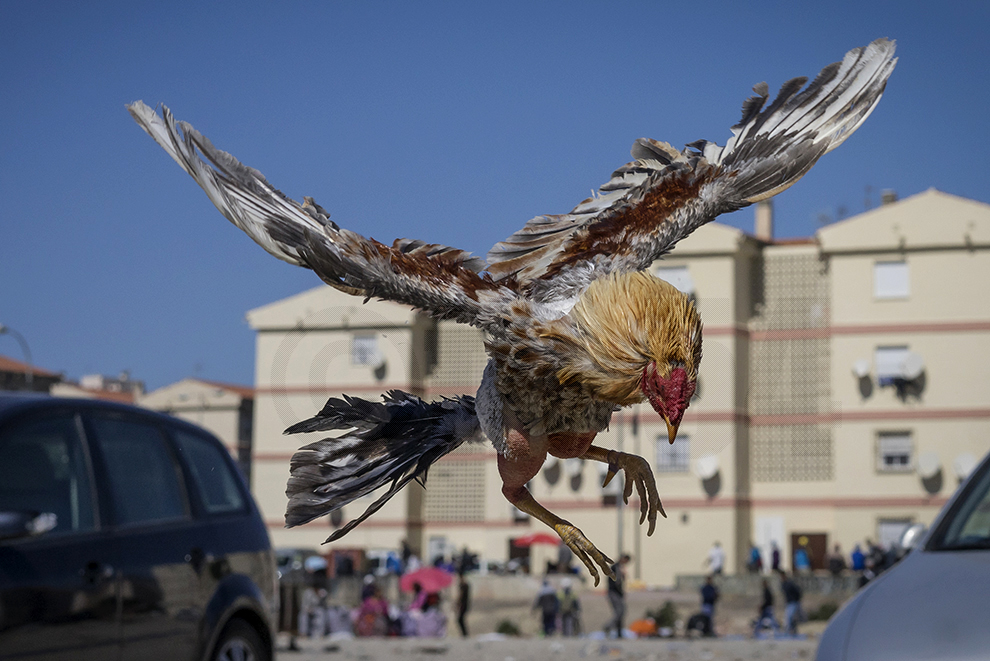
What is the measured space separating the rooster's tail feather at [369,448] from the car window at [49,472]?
129 inches

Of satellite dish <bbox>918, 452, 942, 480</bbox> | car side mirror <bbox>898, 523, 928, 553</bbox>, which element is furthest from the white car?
satellite dish <bbox>918, 452, 942, 480</bbox>

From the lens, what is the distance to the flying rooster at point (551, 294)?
5.19ft

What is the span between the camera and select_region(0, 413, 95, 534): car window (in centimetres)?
489

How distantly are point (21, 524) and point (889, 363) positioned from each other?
37423mm

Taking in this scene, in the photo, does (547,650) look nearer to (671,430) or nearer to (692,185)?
(692,185)

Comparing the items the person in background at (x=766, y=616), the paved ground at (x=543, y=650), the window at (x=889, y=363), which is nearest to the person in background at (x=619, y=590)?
the paved ground at (x=543, y=650)

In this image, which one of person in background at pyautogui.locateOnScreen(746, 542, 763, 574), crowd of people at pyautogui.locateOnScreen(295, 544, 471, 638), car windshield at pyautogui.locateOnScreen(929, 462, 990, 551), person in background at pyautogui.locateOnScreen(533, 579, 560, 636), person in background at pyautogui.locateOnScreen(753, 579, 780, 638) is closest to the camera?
car windshield at pyautogui.locateOnScreen(929, 462, 990, 551)

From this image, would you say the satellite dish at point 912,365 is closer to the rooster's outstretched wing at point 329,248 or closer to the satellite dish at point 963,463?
the satellite dish at point 963,463

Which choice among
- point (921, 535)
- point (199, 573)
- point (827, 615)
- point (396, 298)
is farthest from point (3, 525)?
point (827, 615)

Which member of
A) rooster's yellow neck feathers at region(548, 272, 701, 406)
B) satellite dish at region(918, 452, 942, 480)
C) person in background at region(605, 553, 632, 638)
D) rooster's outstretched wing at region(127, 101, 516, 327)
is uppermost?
rooster's outstretched wing at region(127, 101, 516, 327)

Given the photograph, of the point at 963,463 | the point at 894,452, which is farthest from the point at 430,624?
the point at 894,452

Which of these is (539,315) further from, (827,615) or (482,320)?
(827,615)

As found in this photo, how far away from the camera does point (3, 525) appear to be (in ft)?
14.5

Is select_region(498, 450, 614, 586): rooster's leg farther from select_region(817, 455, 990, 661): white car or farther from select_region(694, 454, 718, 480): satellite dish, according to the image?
select_region(817, 455, 990, 661): white car
